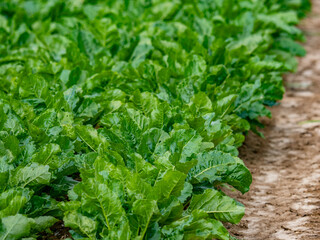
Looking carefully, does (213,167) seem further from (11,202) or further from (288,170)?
(288,170)

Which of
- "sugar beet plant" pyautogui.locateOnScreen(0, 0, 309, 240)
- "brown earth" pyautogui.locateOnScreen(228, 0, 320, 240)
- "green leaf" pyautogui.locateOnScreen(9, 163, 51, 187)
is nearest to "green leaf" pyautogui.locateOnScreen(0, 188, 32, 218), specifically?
"sugar beet plant" pyautogui.locateOnScreen(0, 0, 309, 240)

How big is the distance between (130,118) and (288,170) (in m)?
1.53

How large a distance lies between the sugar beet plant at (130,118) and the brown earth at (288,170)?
305 millimetres

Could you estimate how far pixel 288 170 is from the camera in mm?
3928

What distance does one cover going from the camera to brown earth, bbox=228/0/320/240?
120 inches

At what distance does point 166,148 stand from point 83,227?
71cm

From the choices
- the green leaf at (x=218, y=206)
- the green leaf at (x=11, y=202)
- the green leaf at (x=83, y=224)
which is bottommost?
the green leaf at (x=218, y=206)

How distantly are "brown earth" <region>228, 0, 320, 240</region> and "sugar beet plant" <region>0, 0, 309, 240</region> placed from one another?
305mm

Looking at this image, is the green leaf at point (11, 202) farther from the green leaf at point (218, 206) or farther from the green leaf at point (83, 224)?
the green leaf at point (218, 206)

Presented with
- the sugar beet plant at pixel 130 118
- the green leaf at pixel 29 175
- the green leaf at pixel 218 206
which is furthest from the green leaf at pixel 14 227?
the green leaf at pixel 218 206

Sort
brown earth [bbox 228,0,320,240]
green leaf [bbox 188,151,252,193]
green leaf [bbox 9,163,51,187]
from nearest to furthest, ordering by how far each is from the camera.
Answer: green leaf [bbox 9,163,51,187] < green leaf [bbox 188,151,252,193] < brown earth [bbox 228,0,320,240]

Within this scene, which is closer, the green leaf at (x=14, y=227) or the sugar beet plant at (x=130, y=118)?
the green leaf at (x=14, y=227)

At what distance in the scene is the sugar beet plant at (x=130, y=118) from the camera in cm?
244

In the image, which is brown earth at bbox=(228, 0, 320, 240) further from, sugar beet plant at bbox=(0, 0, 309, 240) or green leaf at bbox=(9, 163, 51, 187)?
green leaf at bbox=(9, 163, 51, 187)
